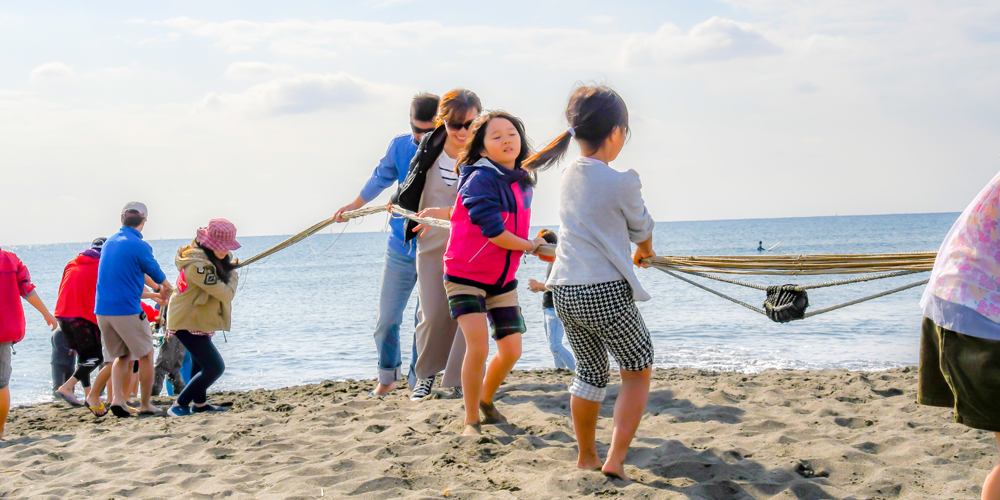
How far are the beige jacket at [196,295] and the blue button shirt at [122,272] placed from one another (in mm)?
546

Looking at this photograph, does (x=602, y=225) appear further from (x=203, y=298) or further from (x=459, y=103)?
(x=203, y=298)

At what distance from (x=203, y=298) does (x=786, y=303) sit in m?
4.15

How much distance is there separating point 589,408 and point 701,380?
115 inches

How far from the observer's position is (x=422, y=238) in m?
4.59

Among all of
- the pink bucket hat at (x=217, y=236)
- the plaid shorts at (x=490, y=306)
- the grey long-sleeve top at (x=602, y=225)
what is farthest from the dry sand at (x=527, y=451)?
the pink bucket hat at (x=217, y=236)

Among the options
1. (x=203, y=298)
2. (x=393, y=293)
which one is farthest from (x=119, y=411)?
(x=393, y=293)

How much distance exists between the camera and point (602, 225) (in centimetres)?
282

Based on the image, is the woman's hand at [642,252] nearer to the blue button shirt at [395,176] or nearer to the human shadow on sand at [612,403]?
the human shadow on sand at [612,403]

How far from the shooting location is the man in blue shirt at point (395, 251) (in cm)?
501

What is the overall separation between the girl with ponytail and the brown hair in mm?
1255

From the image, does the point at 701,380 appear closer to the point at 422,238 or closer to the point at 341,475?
the point at 422,238

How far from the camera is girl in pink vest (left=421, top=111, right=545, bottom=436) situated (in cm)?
346

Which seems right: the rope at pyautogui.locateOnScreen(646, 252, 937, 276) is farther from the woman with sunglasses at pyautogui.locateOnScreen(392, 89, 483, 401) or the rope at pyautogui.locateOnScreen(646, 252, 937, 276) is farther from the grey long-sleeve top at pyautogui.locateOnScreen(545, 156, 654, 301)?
the woman with sunglasses at pyautogui.locateOnScreen(392, 89, 483, 401)

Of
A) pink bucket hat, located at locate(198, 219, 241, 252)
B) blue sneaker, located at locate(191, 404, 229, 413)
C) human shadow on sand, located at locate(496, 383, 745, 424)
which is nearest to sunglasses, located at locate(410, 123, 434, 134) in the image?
pink bucket hat, located at locate(198, 219, 241, 252)
